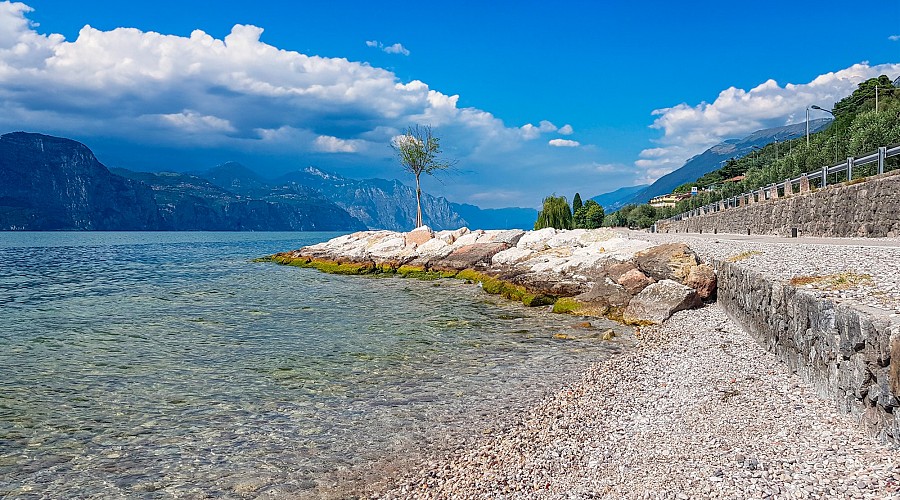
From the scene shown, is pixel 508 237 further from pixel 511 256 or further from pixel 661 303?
pixel 661 303

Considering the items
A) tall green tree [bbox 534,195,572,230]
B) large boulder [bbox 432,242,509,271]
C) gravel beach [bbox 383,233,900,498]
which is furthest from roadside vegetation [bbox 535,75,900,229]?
large boulder [bbox 432,242,509,271]

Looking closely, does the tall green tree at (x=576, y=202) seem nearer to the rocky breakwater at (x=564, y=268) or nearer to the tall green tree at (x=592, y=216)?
the tall green tree at (x=592, y=216)

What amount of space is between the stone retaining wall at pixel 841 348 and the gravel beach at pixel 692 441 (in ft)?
0.67

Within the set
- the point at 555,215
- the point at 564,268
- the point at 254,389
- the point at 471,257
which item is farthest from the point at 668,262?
the point at 555,215

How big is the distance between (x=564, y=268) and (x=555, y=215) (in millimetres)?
48129

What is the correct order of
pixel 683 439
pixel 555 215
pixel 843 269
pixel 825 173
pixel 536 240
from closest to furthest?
pixel 683 439 < pixel 843 269 < pixel 825 173 < pixel 536 240 < pixel 555 215

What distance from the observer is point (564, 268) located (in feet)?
72.8

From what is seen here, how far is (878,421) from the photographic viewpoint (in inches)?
185

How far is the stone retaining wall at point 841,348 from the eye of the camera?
4.50m

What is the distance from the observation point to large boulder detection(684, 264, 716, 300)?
15.8 metres

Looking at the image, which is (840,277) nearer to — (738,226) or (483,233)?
(738,226)

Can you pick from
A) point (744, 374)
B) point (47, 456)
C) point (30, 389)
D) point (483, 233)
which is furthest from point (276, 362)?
point (483, 233)

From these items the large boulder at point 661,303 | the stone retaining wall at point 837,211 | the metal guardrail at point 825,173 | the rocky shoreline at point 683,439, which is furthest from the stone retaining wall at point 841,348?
the metal guardrail at point 825,173

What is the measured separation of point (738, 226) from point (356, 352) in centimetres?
2975
